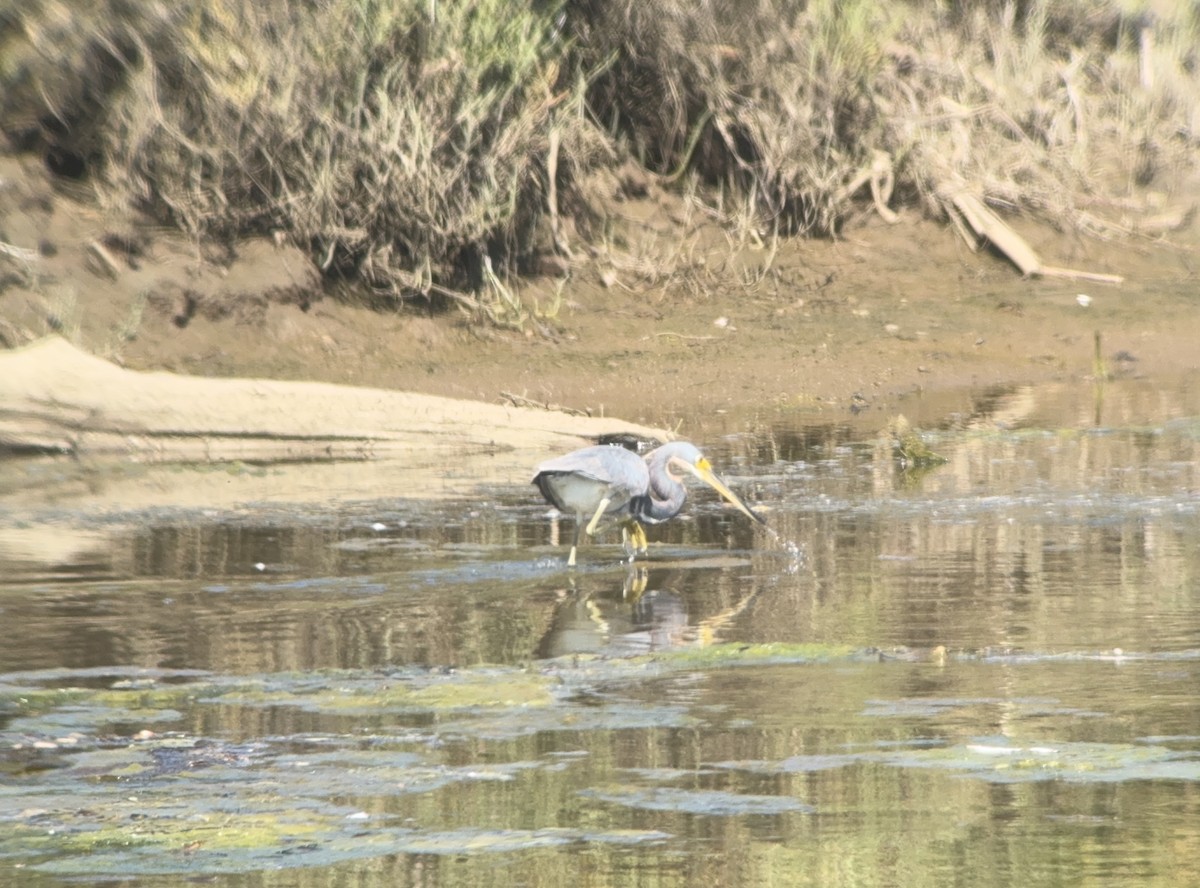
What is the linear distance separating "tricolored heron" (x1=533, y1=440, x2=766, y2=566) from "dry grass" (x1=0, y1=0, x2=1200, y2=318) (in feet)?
26.5

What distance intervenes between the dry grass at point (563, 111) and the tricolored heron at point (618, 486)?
8.09 m

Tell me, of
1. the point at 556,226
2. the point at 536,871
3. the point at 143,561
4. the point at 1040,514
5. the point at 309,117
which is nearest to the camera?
the point at 536,871

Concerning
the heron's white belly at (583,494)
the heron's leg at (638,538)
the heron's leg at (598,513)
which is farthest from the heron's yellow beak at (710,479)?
the heron's leg at (598,513)

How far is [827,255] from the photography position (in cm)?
1942

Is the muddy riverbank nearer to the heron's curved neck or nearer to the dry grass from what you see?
the dry grass

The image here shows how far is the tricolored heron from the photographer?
9.05 m

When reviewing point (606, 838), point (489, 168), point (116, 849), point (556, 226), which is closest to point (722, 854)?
point (606, 838)

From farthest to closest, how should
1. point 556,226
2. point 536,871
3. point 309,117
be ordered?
point 556,226 → point 309,117 → point 536,871

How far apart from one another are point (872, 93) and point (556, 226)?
138 inches

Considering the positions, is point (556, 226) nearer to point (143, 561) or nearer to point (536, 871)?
point (143, 561)

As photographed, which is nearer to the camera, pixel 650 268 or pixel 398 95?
pixel 398 95

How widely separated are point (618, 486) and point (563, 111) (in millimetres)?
9665

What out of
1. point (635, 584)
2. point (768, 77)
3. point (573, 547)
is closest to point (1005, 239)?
point (768, 77)

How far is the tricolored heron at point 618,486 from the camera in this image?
905 cm
